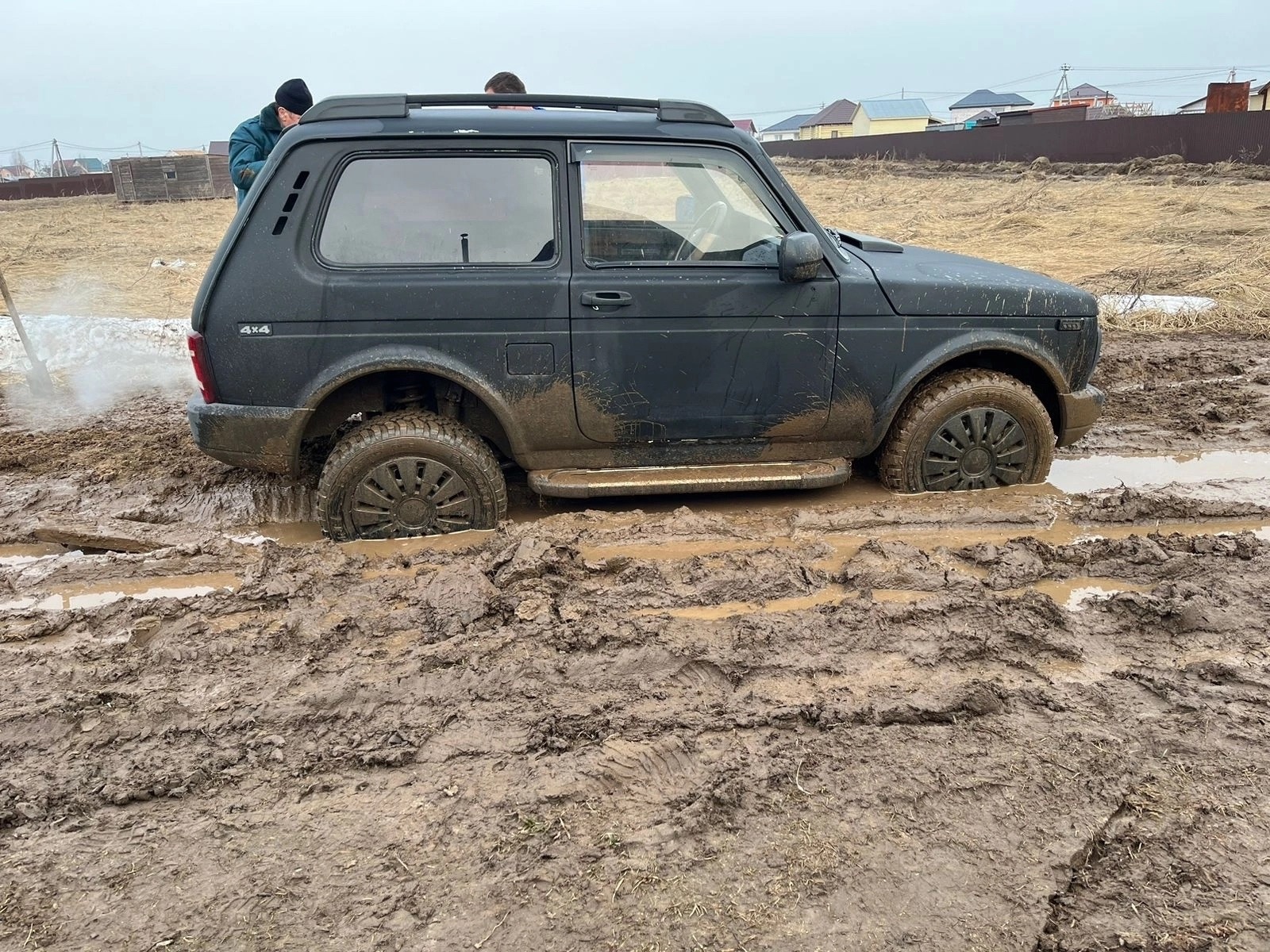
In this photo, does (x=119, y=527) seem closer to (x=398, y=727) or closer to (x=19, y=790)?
(x=19, y=790)

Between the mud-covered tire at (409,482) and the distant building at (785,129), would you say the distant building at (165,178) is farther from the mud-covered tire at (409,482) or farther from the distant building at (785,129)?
the distant building at (785,129)

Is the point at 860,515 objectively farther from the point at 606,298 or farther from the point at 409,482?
the point at 409,482

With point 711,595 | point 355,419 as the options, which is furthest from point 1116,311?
point 355,419

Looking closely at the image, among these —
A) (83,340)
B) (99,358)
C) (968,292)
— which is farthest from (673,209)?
(83,340)

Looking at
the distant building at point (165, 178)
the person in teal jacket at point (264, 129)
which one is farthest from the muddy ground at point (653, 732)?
the distant building at point (165, 178)

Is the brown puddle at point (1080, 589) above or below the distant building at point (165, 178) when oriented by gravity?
below

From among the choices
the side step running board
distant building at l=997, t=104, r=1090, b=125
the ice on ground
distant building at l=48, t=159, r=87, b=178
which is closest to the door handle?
the side step running board

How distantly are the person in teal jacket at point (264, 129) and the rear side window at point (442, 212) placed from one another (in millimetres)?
2252

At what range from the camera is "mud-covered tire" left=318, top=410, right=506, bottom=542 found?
3.97 metres

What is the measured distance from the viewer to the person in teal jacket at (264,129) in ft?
18.4

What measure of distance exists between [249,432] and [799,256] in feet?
8.66

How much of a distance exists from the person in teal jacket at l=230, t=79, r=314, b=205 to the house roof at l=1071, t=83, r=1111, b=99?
72.8 metres

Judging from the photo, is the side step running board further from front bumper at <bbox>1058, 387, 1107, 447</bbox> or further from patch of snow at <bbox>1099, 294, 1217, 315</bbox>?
patch of snow at <bbox>1099, 294, 1217, 315</bbox>

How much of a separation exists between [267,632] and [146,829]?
3.44 feet
